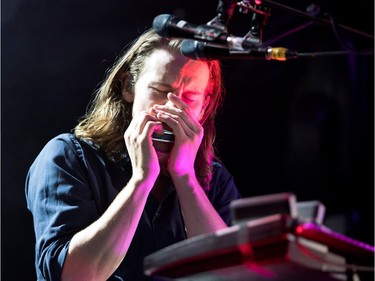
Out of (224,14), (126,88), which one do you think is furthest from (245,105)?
(224,14)

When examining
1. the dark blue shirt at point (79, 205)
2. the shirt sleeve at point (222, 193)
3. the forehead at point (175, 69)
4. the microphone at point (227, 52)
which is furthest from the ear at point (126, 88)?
the microphone at point (227, 52)

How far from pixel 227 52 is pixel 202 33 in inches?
3.8

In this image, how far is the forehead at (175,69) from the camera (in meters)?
2.85

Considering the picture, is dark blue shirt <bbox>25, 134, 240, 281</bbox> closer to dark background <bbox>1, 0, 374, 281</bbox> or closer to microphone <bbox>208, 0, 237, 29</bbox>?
dark background <bbox>1, 0, 374, 281</bbox>

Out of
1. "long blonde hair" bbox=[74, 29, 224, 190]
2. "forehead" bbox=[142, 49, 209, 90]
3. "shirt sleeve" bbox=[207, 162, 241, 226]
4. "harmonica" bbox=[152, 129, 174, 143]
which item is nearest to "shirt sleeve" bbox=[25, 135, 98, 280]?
"long blonde hair" bbox=[74, 29, 224, 190]

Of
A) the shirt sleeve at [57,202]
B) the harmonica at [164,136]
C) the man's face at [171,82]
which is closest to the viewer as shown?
the shirt sleeve at [57,202]

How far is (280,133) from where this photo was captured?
369 cm

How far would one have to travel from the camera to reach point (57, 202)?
8.42ft

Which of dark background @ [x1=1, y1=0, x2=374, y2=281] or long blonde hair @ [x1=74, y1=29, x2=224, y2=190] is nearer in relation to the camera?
long blonde hair @ [x1=74, y1=29, x2=224, y2=190]

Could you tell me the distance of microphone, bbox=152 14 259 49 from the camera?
196 cm

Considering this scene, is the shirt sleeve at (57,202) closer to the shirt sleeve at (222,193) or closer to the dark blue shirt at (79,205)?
the dark blue shirt at (79,205)

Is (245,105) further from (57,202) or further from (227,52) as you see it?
(227,52)

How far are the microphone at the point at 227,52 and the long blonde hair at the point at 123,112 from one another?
0.77 meters

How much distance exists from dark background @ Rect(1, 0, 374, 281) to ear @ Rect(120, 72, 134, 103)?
54 cm
